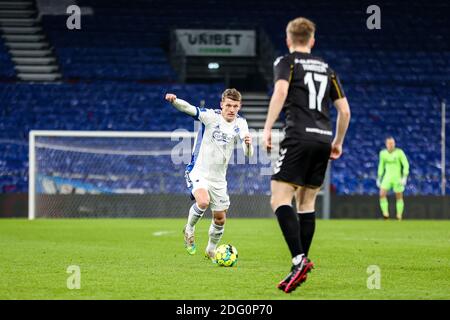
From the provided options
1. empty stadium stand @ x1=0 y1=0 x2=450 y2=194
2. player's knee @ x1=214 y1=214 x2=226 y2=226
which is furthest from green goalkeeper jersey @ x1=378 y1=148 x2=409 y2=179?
player's knee @ x1=214 y1=214 x2=226 y2=226

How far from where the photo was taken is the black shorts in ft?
22.0

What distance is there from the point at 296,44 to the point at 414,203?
1706 centimetres

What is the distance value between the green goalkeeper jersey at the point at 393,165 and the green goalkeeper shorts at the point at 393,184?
71 millimetres

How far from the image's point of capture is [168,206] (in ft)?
73.2

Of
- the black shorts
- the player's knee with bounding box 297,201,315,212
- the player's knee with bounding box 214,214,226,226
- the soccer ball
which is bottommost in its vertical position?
the soccer ball

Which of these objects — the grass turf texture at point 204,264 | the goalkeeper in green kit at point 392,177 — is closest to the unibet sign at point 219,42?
the goalkeeper in green kit at point 392,177

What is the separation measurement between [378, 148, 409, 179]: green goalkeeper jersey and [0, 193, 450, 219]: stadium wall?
96 cm

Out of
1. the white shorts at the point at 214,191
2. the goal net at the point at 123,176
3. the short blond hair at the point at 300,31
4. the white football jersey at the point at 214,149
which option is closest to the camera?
the short blond hair at the point at 300,31

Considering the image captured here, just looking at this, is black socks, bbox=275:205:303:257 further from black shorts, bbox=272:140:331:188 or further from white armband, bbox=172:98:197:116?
white armband, bbox=172:98:197:116

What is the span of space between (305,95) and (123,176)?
52.3 ft

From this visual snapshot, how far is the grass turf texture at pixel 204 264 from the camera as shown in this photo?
6766 millimetres

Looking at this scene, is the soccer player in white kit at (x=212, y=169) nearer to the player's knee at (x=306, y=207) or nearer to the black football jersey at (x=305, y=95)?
the player's knee at (x=306, y=207)
